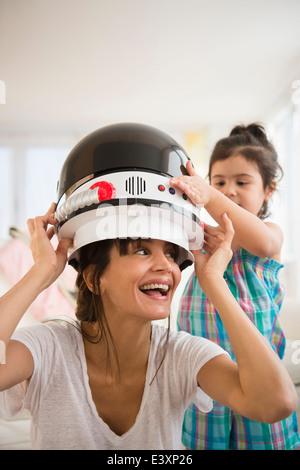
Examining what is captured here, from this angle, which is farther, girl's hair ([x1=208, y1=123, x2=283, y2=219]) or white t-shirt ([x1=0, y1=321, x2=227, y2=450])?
girl's hair ([x1=208, y1=123, x2=283, y2=219])

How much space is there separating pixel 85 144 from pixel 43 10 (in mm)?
755

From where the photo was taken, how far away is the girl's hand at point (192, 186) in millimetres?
626

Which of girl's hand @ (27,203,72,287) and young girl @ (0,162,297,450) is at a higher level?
girl's hand @ (27,203,72,287)

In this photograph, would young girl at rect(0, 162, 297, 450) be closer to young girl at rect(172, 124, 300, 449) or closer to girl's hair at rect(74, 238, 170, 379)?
girl's hair at rect(74, 238, 170, 379)

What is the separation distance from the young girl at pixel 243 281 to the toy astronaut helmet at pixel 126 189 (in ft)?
0.59

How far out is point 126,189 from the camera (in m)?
0.60

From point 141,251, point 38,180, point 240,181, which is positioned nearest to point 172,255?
point 141,251

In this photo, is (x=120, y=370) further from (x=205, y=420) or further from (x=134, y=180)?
(x=134, y=180)

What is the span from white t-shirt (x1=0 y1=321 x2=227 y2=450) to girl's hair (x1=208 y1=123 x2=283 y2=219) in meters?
0.55

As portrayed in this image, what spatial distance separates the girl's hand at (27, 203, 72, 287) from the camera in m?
0.72

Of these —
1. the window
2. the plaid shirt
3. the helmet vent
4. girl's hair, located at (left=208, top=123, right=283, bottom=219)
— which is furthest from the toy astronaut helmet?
the window

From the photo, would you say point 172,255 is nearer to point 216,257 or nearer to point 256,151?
point 216,257

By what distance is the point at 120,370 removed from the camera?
80 cm

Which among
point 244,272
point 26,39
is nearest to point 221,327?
point 244,272
